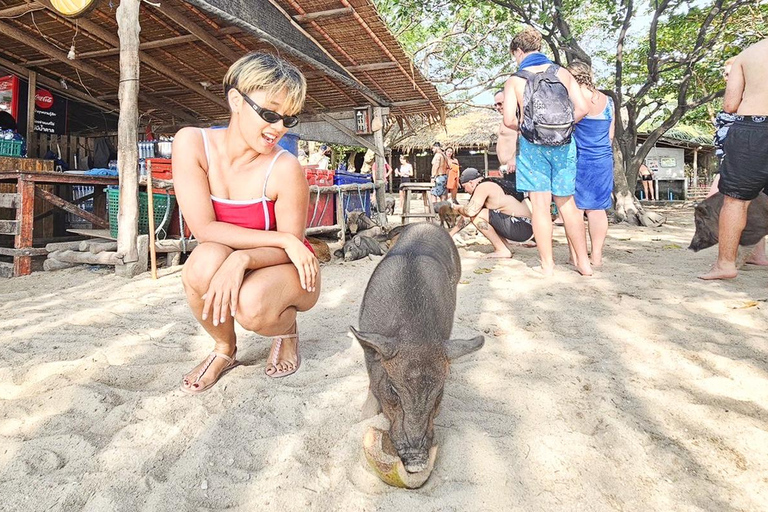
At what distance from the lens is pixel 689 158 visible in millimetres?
28469

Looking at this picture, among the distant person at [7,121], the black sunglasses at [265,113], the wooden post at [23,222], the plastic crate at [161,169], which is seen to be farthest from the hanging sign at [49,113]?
the black sunglasses at [265,113]

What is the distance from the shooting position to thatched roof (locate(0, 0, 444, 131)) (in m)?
6.18

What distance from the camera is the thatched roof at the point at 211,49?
618cm

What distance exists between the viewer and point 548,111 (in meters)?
4.02

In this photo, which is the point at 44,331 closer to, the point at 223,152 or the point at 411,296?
the point at 223,152

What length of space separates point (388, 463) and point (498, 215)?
4.50 meters

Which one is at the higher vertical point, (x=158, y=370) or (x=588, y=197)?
(x=588, y=197)

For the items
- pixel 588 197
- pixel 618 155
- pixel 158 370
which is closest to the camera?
pixel 158 370

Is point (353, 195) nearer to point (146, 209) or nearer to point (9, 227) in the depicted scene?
point (146, 209)

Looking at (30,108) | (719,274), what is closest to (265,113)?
(719,274)

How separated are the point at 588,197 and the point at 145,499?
4531 mm

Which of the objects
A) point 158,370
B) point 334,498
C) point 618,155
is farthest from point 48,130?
point 618,155

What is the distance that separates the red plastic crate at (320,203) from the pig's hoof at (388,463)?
5435 millimetres

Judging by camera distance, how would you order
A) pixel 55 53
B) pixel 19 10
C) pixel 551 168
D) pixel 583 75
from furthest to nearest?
pixel 55 53
pixel 19 10
pixel 583 75
pixel 551 168
